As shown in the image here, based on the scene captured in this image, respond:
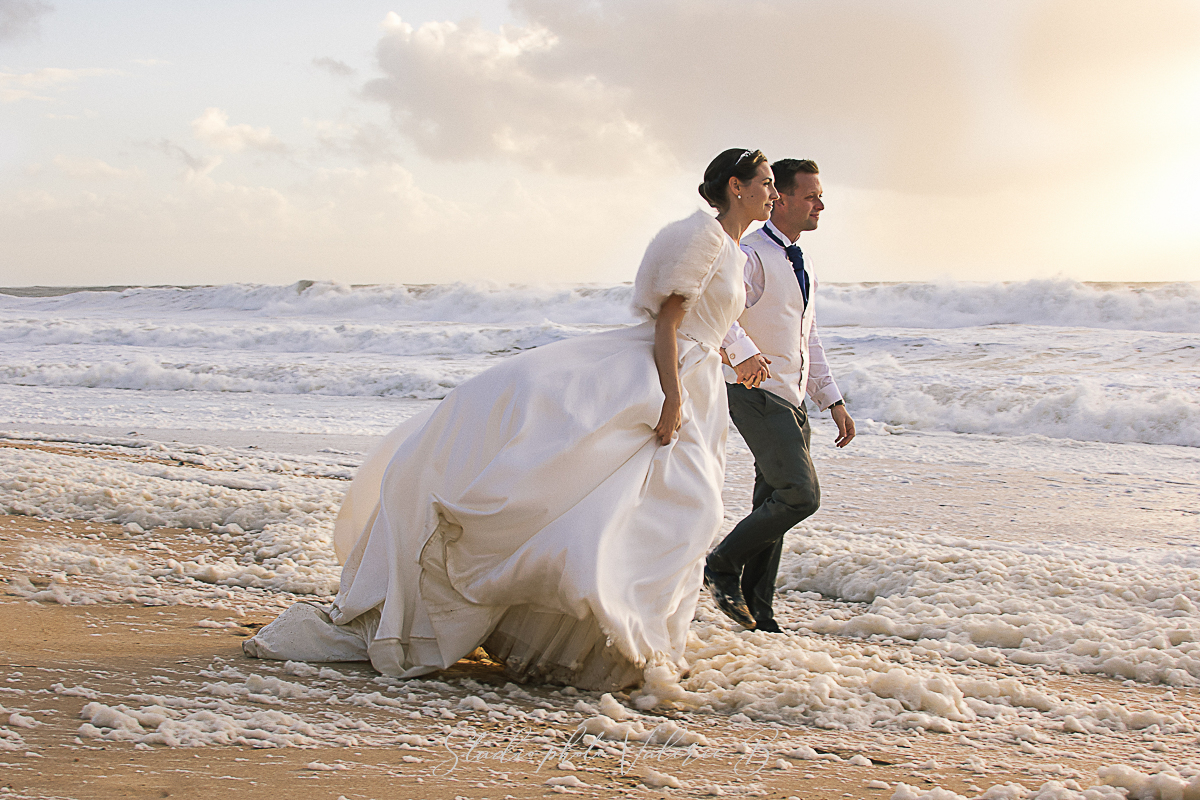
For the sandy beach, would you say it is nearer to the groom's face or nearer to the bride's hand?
the bride's hand

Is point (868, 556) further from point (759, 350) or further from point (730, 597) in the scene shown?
point (759, 350)

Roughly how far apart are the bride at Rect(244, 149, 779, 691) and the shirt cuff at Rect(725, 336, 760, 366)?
21cm

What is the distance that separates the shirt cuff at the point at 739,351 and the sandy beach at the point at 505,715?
3.45 feet

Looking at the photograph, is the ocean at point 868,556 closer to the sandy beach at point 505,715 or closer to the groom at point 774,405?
the sandy beach at point 505,715

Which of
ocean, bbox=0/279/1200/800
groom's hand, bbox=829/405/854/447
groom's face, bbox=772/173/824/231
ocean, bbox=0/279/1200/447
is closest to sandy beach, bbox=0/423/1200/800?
ocean, bbox=0/279/1200/800

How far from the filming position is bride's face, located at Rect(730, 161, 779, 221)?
349 cm

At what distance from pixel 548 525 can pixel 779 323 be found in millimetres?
1538

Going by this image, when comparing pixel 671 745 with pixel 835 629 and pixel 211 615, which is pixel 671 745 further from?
pixel 211 615

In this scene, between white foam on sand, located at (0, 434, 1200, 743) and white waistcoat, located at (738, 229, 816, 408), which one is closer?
white foam on sand, located at (0, 434, 1200, 743)

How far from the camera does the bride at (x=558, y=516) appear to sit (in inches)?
115

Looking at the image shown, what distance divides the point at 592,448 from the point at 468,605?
64 cm

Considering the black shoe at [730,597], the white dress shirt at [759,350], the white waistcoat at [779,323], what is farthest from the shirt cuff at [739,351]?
the black shoe at [730,597]

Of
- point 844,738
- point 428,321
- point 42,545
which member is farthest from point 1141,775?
point 428,321

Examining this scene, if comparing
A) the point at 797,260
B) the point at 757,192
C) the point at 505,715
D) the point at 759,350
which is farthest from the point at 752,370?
the point at 505,715
